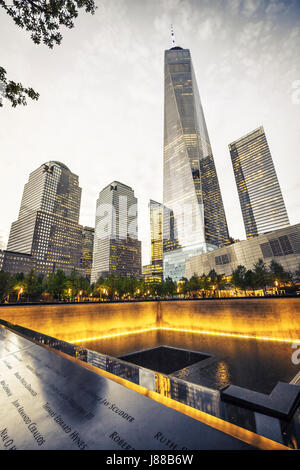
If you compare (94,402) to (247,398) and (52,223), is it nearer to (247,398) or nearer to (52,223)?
(247,398)

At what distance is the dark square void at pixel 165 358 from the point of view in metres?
17.3

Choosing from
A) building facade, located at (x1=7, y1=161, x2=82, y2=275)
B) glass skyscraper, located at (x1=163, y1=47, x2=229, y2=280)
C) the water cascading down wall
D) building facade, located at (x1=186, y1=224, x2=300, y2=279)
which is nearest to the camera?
the water cascading down wall

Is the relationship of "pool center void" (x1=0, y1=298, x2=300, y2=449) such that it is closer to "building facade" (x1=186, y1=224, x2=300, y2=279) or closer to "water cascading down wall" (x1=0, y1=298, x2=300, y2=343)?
"water cascading down wall" (x1=0, y1=298, x2=300, y2=343)

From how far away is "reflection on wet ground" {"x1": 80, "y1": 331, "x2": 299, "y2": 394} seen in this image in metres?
13.1

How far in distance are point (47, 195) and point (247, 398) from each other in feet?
726

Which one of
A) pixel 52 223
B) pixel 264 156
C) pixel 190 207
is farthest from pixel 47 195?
pixel 264 156

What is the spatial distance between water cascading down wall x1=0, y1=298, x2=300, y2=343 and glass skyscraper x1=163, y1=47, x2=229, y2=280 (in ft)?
350

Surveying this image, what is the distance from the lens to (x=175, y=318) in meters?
36.7

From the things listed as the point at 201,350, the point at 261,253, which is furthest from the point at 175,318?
the point at 261,253

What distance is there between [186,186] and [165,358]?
145516 mm

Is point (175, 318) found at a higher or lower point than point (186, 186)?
lower

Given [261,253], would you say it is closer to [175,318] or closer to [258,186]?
[175,318]

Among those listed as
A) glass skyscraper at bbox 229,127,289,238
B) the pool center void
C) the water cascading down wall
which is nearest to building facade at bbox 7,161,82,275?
the water cascading down wall

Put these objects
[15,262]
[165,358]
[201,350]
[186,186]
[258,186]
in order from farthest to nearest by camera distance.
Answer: [258,186], [186,186], [15,262], [201,350], [165,358]
